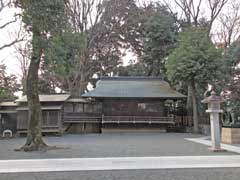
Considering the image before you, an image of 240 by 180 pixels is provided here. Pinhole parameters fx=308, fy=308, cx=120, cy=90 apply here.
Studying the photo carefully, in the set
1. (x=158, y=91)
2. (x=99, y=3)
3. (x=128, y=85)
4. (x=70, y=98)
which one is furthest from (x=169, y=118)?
(x=99, y=3)

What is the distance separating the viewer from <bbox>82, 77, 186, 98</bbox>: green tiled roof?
2469cm

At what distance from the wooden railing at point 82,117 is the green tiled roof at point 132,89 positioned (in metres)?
1.94

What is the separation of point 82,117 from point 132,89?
15.6 ft

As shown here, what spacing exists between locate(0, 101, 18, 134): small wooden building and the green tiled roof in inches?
241

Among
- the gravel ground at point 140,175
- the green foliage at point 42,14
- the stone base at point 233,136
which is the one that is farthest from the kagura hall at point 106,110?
the gravel ground at point 140,175

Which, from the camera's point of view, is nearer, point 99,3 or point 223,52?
point 223,52

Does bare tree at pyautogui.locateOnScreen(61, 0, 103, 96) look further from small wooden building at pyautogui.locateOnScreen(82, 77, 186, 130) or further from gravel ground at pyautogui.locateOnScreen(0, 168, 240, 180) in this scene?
gravel ground at pyautogui.locateOnScreen(0, 168, 240, 180)

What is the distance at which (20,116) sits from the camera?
24.0 m

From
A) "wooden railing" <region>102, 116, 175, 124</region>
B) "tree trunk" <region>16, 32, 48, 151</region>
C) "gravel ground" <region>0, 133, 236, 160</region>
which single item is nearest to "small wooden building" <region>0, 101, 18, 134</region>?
"wooden railing" <region>102, 116, 175, 124</region>

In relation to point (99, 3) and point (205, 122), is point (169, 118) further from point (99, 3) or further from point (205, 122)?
point (99, 3)

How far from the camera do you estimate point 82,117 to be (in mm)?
25047

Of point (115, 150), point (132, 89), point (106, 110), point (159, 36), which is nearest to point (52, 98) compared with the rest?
point (106, 110)

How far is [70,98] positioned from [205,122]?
11.3 metres

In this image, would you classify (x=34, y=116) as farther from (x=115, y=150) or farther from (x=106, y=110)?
(x=106, y=110)
